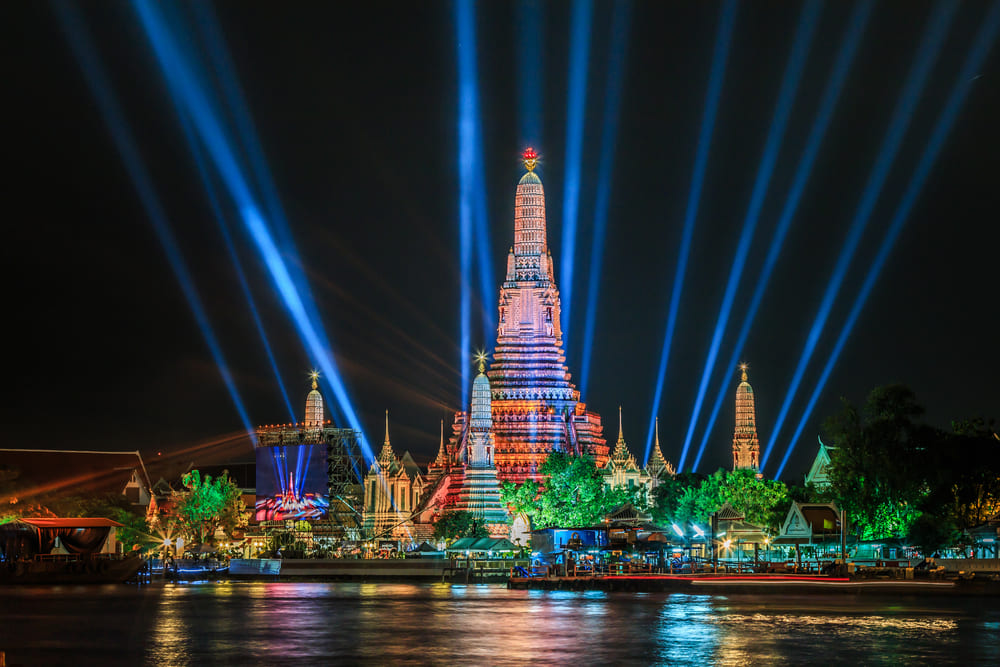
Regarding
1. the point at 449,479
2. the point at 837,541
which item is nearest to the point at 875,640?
the point at 837,541

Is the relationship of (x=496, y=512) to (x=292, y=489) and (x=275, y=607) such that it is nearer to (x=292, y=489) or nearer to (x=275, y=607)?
(x=292, y=489)

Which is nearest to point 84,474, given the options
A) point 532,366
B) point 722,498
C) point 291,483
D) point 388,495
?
point 291,483

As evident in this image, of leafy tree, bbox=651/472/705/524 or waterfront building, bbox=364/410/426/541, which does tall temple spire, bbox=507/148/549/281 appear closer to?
waterfront building, bbox=364/410/426/541

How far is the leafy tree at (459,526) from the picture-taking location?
101375 millimetres

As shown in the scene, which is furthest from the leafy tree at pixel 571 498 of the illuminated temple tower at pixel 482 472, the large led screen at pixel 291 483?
the large led screen at pixel 291 483

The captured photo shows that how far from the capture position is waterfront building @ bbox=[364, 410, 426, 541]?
11806 centimetres

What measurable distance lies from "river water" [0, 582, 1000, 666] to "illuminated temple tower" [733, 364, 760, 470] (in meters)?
61.8

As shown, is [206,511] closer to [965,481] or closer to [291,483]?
[291,483]

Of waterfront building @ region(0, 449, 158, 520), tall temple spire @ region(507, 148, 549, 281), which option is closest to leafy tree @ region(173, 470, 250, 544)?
waterfront building @ region(0, 449, 158, 520)

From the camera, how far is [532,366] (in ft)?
388

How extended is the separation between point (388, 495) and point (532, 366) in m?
16.3

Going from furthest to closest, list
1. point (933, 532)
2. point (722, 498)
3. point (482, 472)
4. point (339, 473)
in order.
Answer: point (339, 473) < point (482, 472) < point (722, 498) < point (933, 532)

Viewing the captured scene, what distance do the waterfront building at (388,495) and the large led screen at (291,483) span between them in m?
4.43

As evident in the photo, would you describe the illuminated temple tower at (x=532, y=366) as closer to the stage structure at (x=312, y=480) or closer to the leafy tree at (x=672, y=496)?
the stage structure at (x=312, y=480)
